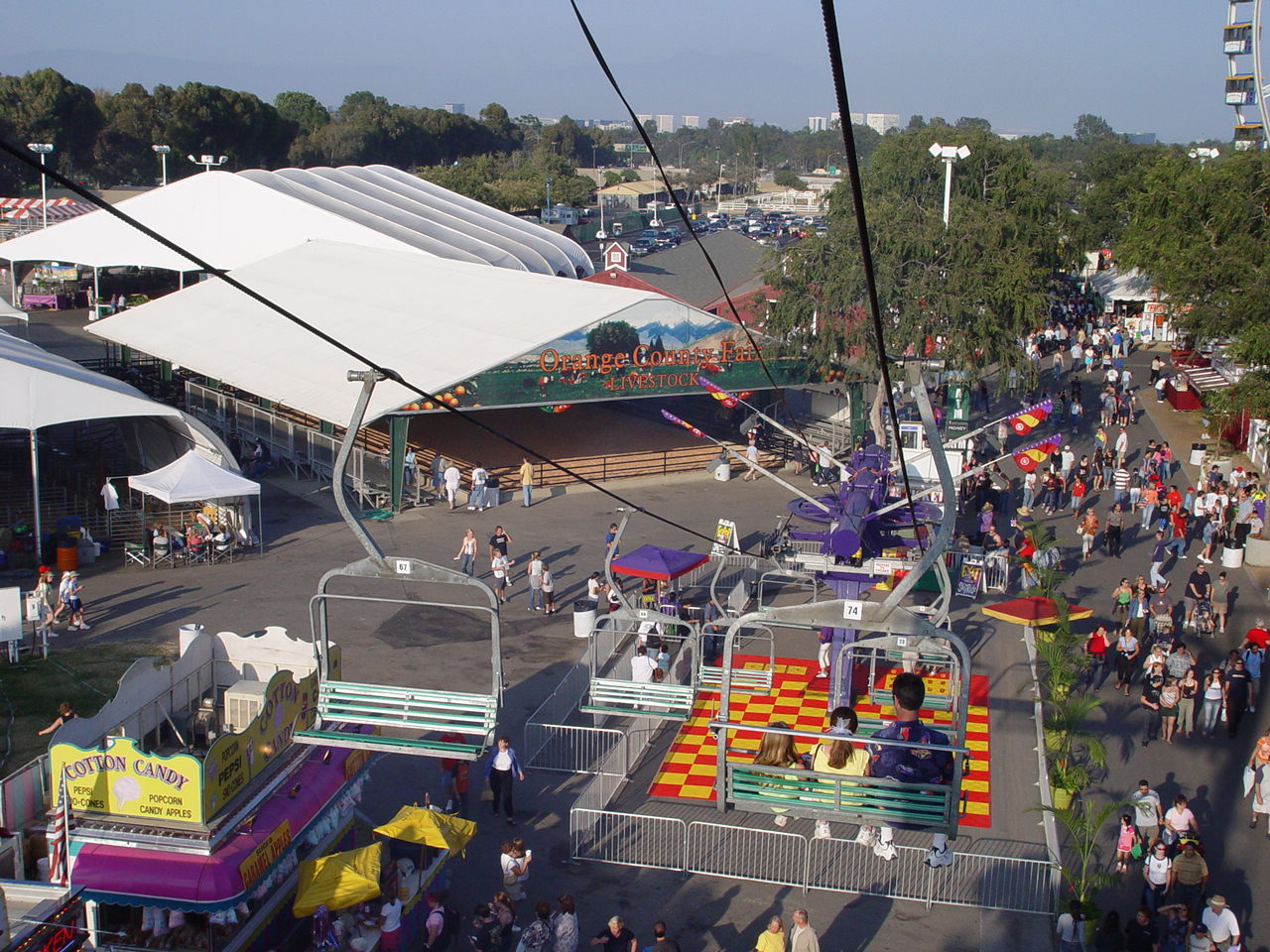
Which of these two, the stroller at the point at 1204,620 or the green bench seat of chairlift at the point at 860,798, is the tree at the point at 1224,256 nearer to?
the stroller at the point at 1204,620

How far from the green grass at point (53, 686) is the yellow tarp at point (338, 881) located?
590 cm

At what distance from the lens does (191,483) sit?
80.0 feet

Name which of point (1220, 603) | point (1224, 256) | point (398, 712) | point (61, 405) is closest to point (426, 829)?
point (398, 712)

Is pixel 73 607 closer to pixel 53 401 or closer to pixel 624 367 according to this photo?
pixel 53 401

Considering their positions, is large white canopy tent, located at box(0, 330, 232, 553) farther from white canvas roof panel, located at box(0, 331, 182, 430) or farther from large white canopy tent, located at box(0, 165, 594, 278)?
large white canopy tent, located at box(0, 165, 594, 278)

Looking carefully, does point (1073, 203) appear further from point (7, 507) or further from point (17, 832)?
point (17, 832)

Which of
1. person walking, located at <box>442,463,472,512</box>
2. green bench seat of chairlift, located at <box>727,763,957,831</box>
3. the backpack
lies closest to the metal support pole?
person walking, located at <box>442,463,472,512</box>

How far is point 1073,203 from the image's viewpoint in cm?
9875

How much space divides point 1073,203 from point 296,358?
8025 centimetres

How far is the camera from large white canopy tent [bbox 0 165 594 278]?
162ft

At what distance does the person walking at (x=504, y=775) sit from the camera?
1476cm

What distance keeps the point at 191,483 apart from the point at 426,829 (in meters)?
14.1

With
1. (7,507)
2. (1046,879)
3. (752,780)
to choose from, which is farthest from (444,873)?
(7,507)

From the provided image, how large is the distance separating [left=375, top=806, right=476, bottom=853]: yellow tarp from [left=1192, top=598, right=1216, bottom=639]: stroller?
14964 mm
